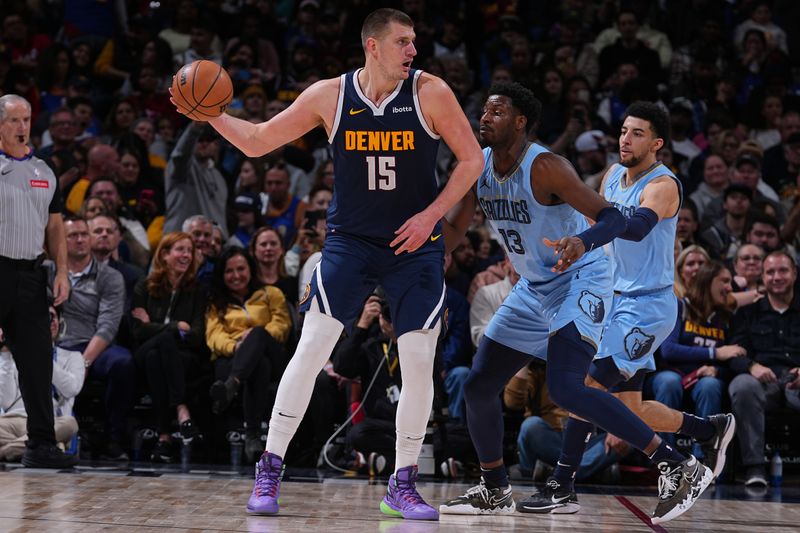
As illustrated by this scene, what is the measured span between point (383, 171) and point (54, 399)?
355cm

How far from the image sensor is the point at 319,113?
15.3 feet

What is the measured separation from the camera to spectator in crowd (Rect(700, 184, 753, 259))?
8625 millimetres

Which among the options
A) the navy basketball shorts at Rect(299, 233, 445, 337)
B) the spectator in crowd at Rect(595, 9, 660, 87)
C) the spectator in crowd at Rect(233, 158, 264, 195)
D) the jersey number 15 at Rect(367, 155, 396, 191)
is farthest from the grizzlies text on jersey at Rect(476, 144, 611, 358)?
the spectator in crowd at Rect(595, 9, 660, 87)

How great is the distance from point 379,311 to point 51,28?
757cm

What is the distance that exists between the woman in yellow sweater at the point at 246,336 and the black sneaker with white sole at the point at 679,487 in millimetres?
3150

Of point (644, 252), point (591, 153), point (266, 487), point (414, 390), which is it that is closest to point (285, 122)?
point (414, 390)

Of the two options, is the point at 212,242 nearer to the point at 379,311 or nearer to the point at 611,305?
the point at 379,311

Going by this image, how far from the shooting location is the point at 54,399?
702 centimetres

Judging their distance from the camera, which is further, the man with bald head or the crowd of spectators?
the man with bald head

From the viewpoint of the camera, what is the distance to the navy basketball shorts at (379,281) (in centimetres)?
457

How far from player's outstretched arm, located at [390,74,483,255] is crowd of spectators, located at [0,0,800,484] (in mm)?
2510

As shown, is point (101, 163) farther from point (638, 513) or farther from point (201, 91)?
point (638, 513)

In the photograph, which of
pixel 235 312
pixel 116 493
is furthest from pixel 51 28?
pixel 116 493

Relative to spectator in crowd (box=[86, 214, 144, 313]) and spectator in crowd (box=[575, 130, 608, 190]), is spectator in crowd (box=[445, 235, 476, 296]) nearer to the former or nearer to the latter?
spectator in crowd (box=[575, 130, 608, 190])
